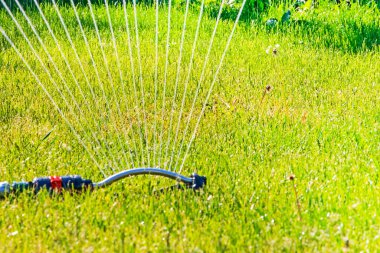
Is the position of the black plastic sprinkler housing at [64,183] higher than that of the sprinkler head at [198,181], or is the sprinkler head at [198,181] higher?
the black plastic sprinkler housing at [64,183]

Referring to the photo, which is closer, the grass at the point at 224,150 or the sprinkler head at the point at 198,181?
the grass at the point at 224,150

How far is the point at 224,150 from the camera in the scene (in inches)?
146

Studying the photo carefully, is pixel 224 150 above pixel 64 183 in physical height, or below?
below

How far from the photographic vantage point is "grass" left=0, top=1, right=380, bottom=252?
2.68 meters

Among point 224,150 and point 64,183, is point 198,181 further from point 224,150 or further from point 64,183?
point 224,150

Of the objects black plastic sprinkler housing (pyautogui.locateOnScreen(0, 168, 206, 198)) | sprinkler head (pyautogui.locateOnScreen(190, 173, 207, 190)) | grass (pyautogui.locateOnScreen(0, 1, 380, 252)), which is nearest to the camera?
grass (pyautogui.locateOnScreen(0, 1, 380, 252))

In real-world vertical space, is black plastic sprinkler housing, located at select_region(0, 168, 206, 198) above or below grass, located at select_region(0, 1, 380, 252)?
above

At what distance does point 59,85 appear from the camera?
475cm

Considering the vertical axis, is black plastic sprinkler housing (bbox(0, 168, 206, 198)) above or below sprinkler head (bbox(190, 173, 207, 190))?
above

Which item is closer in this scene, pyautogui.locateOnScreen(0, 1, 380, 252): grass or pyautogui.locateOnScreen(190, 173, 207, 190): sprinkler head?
pyautogui.locateOnScreen(0, 1, 380, 252): grass

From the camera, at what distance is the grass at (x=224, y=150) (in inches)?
106

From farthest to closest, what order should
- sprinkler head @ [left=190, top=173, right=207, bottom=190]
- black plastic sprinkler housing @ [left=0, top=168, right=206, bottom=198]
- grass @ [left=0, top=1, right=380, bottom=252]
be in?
sprinkler head @ [left=190, top=173, right=207, bottom=190] < black plastic sprinkler housing @ [left=0, top=168, right=206, bottom=198] < grass @ [left=0, top=1, right=380, bottom=252]

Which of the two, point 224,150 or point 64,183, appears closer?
point 64,183

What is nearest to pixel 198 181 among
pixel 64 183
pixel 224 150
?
pixel 64 183
